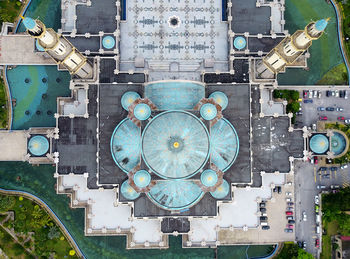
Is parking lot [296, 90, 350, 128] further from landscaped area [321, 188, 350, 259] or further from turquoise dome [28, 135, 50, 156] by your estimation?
turquoise dome [28, 135, 50, 156]

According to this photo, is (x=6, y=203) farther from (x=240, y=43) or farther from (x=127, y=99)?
(x=240, y=43)

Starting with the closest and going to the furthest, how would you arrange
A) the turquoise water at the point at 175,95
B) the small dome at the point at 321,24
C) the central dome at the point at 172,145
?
1. the small dome at the point at 321,24
2. the central dome at the point at 172,145
3. the turquoise water at the point at 175,95

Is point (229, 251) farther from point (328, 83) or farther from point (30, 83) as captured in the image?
point (30, 83)

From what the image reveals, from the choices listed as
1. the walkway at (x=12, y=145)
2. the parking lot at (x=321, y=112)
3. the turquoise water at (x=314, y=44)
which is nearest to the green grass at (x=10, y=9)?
the walkway at (x=12, y=145)

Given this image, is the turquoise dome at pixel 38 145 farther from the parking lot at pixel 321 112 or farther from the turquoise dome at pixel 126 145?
the parking lot at pixel 321 112

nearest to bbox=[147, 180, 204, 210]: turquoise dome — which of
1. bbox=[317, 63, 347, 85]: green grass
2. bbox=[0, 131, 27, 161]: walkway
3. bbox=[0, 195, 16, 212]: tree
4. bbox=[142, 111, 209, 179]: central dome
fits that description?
bbox=[142, 111, 209, 179]: central dome

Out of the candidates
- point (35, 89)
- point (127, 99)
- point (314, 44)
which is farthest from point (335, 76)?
point (35, 89)

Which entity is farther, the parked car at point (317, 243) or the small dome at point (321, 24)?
the parked car at point (317, 243)
